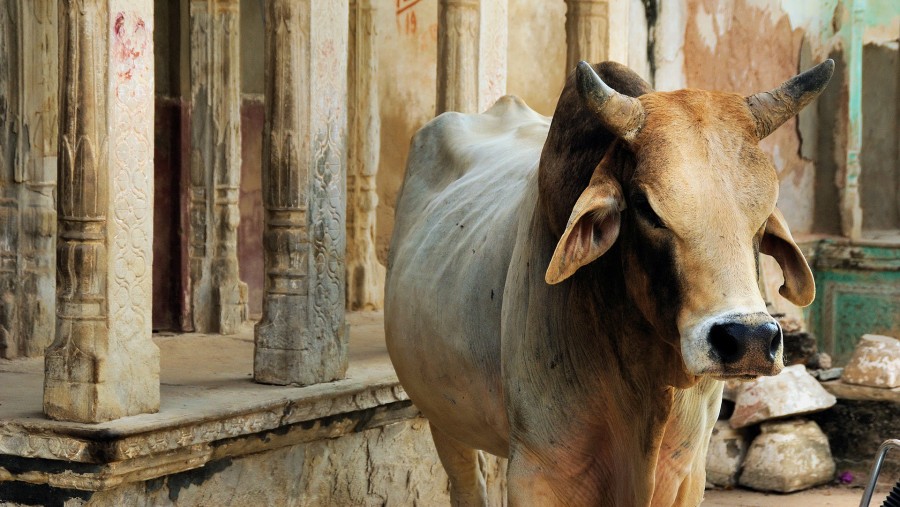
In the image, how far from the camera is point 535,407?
3809mm

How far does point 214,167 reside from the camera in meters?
8.63

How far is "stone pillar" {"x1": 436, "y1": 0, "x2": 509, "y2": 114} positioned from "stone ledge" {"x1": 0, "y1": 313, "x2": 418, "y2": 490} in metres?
1.46

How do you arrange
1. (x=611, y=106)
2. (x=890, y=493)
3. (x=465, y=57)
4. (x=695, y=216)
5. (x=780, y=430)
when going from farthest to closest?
1. (x=780, y=430)
2. (x=465, y=57)
3. (x=890, y=493)
4. (x=611, y=106)
5. (x=695, y=216)

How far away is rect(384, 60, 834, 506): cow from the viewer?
3150mm

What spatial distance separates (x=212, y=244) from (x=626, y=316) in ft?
18.0

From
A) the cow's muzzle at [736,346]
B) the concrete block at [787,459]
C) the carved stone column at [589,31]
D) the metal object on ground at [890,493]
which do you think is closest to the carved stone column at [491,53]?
the carved stone column at [589,31]

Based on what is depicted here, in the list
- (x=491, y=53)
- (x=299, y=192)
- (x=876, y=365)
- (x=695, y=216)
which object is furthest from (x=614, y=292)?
(x=876, y=365)

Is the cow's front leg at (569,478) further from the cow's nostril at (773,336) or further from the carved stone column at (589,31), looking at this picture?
the carved stone column at (589,31)

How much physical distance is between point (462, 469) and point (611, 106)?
8.37 feet

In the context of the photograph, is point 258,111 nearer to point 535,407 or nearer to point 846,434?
point 846,434

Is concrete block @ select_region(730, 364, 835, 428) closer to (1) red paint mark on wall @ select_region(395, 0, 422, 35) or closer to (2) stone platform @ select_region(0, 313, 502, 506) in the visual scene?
(2) stone platform @ select_region(0, 313, 502, 506)

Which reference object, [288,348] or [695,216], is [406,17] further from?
[695,216]

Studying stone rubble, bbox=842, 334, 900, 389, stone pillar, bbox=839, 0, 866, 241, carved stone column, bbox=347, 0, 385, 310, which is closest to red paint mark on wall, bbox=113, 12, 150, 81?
carved stone column, bbox=347, 0, 385, 310

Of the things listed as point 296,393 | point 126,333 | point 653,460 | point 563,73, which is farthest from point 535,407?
point 563,73
